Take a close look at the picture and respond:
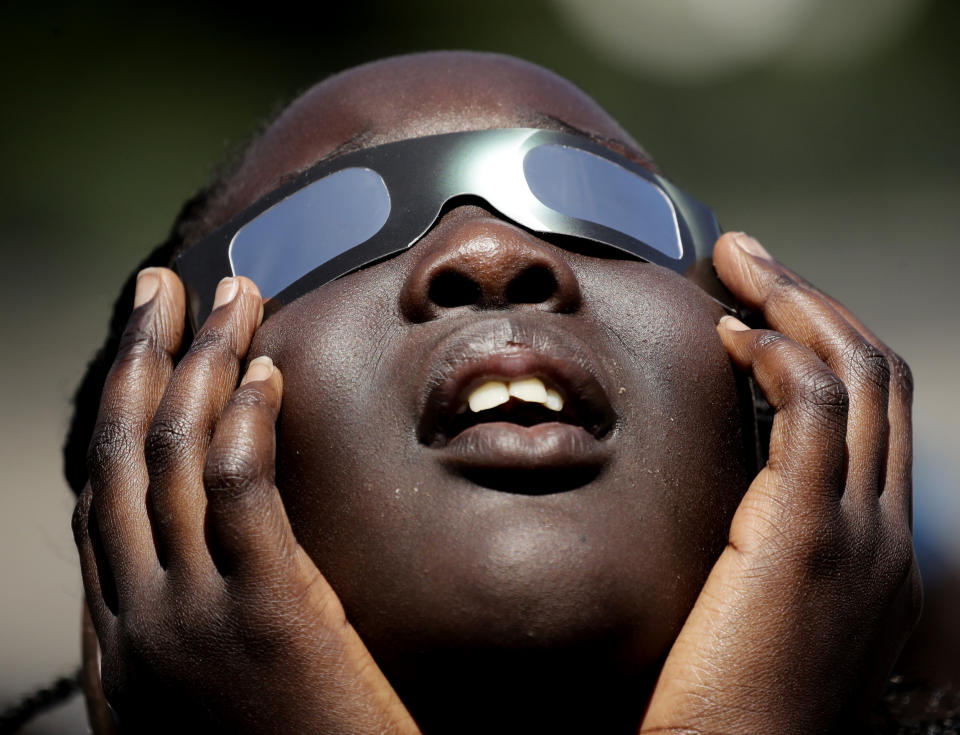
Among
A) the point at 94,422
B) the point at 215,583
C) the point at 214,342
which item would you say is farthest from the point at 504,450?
the point at 94,422

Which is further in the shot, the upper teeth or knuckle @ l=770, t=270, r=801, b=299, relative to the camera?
knuckle @ l=770, t=270, r=801, b=299

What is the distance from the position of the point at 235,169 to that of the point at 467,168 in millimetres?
839

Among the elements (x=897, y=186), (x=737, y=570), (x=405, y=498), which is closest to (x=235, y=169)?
(x=405, y=498)

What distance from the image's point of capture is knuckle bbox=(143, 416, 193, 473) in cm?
195

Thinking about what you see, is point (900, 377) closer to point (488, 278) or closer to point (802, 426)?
point (802, 426)

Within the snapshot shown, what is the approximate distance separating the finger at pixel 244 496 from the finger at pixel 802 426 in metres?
0.84

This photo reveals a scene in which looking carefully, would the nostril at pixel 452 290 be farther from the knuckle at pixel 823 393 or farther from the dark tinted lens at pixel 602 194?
the knuckle at pixel 823 393

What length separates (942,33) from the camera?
613 inches

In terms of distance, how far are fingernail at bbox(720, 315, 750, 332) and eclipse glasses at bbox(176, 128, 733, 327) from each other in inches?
7.4

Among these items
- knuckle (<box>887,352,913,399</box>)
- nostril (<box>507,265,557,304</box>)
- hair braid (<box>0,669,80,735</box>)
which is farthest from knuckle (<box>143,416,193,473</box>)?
hair braid (<box>0,669,80,735</box>)

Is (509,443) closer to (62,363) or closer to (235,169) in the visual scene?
(235,169)

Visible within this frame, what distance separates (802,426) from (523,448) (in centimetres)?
54

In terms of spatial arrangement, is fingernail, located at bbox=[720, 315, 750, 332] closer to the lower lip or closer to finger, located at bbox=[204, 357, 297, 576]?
the lower lip

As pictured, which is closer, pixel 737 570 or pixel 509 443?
pixel 509 443
